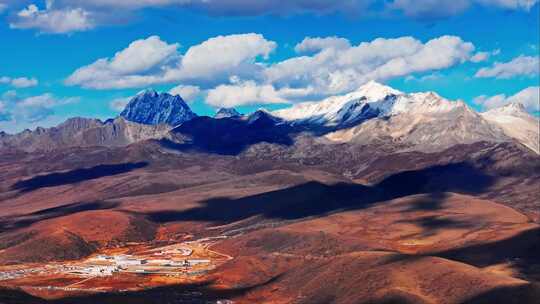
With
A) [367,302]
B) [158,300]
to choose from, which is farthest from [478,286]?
[158,300]

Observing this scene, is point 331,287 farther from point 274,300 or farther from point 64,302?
point 64,302

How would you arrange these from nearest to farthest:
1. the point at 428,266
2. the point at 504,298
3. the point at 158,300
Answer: the point at 504,298 < the point at 428,266 < the point at 158,300

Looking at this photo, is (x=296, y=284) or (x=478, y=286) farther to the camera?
(x=296, y=284)

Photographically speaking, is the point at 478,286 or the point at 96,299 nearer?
the point at 478,286

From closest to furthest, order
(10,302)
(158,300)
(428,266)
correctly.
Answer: (10,302)
(428,266)
(158,300)

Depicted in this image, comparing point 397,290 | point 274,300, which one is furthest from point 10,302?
point 397,290

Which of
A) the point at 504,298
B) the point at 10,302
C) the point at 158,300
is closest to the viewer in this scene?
the point at 504,298

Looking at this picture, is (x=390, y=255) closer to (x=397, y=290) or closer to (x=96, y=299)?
(x=397, y=290)

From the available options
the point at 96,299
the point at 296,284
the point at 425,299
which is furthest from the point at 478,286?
the point at 96,299

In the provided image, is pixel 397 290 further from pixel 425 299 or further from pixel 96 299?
pixel 96 299
